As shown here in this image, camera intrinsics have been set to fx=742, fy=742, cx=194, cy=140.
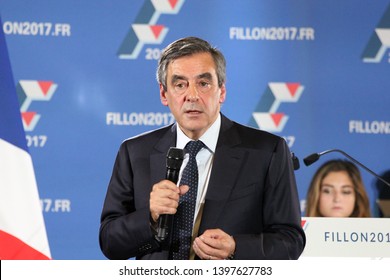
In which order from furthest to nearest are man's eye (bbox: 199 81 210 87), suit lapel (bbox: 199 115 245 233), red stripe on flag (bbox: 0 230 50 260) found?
red stripe on flag (bbox: 0 230 50 260), man's eye (bbox: 199 81 210 87), suit lapel (bbox: 199 115 245 233)

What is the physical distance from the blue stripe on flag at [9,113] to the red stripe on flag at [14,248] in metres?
0.58

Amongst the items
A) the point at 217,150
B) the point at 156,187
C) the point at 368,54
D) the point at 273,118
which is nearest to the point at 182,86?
the point at 217,150

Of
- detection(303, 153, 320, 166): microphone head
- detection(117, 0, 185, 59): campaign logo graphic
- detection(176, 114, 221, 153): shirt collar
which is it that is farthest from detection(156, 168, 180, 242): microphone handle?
detection(117, 0, 185, 59): campaign logo graphic

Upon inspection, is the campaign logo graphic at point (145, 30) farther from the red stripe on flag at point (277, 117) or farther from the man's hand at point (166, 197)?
the man's hand at point (166, 197)

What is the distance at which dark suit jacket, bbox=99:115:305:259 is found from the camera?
2.56 m

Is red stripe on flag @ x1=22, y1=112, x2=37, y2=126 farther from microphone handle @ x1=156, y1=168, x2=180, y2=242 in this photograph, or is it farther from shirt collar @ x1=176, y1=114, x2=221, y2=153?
microphone handle @ x1=156, y1=168, x2=180, y2=242

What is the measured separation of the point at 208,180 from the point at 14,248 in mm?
2297

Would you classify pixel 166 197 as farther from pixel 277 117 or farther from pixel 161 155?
pixel 277 117

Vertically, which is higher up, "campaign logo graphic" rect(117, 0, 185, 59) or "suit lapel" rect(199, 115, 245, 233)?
"campaign logo graphic" rect(117, 0, 185, 59)

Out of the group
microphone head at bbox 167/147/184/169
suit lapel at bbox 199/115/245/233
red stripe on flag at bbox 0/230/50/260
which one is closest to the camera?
microphone head at bbox 167/147/184/169

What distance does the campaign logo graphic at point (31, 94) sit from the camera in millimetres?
4816

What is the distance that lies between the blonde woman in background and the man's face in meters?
2.13

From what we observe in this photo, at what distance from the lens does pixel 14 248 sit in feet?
15.1

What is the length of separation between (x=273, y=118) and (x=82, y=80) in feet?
4.18
